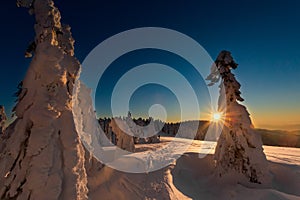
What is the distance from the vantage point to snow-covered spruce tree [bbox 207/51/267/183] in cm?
1514

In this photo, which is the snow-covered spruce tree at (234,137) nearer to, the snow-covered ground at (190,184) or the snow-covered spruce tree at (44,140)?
the snow-covered ground at (190,184)

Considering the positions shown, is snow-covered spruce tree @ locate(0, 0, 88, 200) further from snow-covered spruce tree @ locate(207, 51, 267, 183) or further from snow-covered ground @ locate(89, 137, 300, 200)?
snow-covered spruce tree @ locate(207, 51, 267, 183)

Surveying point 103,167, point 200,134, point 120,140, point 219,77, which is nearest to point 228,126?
point 219,77

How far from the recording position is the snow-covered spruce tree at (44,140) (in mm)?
6680

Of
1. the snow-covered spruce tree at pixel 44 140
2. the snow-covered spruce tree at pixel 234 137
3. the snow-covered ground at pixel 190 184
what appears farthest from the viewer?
the snow-covered spruce tree at pixel 234 137

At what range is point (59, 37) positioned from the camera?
9008 millimetres

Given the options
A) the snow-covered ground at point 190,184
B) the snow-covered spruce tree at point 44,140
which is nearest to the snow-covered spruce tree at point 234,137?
the snow-covered ground at point 190,184

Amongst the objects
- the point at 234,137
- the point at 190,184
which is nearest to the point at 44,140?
the point at 190,184

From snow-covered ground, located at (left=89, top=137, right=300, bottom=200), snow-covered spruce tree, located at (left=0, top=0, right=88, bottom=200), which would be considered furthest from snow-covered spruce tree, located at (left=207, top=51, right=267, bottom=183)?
snow-covered spruce tree, located at (left=0, top=0, right=88, bottom=200)

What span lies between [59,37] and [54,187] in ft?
19.8

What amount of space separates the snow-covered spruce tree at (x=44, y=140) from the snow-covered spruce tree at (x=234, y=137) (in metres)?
12.0

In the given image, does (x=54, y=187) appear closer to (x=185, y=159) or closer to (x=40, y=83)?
(x=40, y=83)

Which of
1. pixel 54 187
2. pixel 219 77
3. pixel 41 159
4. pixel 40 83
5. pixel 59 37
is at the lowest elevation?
pixel 54 187

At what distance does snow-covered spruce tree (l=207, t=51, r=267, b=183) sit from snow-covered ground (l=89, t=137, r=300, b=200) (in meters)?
0.86
